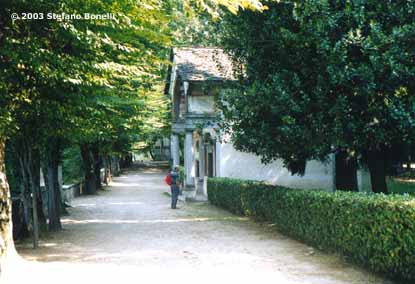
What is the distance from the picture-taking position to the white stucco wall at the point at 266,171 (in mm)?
26578

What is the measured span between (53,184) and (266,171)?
39.8 feet

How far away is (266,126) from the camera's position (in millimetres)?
14242

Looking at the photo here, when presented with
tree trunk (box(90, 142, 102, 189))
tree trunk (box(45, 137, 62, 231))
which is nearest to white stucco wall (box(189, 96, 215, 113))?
tree trunk (box(90, 142, 102, 189))

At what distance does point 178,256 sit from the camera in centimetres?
1149

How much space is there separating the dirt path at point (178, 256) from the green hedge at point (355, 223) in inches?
12.9

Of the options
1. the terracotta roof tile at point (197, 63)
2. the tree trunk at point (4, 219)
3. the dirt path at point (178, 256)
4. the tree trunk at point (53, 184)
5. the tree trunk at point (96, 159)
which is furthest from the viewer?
the tree trunk at point (96, 159)

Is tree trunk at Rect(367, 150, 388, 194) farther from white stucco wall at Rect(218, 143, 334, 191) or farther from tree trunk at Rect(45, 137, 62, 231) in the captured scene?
white stucco wall at Rect(218, 143, 334, 191)

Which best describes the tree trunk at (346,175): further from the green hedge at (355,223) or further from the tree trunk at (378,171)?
the green hedge at (355,223)

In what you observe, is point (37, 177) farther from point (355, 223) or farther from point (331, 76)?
point (355, 223)

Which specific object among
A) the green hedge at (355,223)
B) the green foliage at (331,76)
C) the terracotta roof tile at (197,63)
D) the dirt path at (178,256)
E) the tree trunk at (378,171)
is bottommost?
the dirt path at (178,256)

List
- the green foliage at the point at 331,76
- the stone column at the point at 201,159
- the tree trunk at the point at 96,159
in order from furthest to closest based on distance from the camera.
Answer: the tree trunk at the point at 96,159 → the stone column at the point at 201,159 → the green foliage at the point at 331,76

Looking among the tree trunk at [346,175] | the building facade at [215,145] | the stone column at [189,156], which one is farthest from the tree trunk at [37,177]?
the stone column at [189,156]

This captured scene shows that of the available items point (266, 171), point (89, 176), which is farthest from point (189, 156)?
point (89, 176)

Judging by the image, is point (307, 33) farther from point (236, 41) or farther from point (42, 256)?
point (42, 256)
